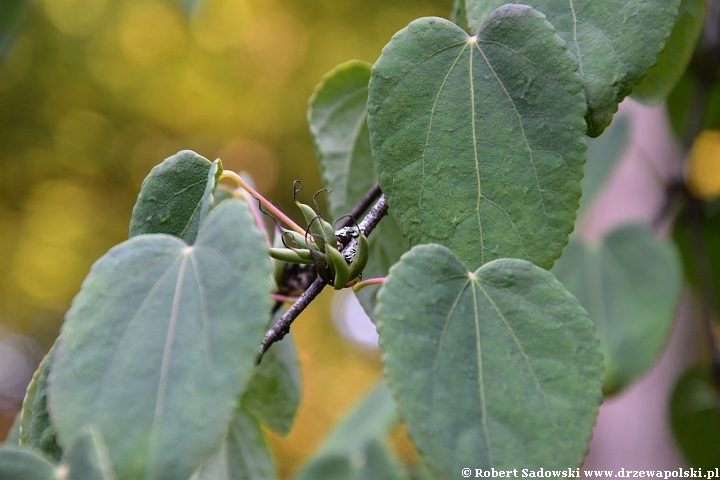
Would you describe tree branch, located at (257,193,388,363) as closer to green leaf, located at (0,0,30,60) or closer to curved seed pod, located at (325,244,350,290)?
curved seed pod, located at (325,244,350,290)

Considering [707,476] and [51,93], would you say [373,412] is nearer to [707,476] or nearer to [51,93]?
[707,476]

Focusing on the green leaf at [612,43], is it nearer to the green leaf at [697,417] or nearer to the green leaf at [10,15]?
the green leaf at [10,15]

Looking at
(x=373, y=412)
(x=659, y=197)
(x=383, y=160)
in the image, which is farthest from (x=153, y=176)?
(x=659, y=197)

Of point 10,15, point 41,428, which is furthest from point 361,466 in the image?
point 10,15

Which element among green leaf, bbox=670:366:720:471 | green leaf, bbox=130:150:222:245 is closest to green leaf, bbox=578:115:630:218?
green leaf, bbox=670:366:720:471

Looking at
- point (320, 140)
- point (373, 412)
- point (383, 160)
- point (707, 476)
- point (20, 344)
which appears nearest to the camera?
point (383, 160)

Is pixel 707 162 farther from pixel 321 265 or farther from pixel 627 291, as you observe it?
pixel 321 265
